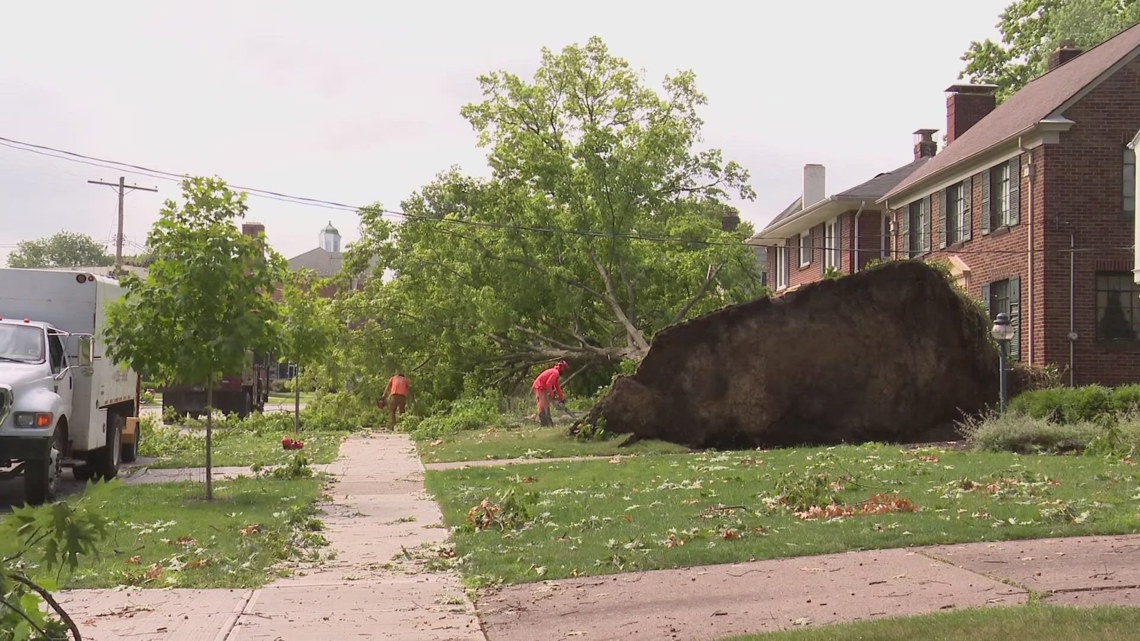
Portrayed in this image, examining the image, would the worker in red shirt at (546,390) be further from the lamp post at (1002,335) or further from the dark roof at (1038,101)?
the dark roof at (1038,101)

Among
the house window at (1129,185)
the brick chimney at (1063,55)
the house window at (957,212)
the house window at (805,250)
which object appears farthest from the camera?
the house window at (805,250)

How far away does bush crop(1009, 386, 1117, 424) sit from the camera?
20.0 m

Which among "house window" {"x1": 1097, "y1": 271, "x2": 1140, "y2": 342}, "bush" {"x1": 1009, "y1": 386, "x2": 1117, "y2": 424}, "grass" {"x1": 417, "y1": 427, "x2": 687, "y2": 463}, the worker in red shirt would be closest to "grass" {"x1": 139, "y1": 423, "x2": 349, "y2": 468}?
"grass" {"x1": 417, "y1": 427, "x2": 687, "y2": 463}

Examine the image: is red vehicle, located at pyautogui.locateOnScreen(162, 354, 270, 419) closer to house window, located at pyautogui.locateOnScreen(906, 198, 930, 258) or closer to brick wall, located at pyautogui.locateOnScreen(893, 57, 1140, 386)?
house window, located at pyautogui.locateOnScreen(906, 198, 930, 258)

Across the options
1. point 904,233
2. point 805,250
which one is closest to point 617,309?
point 904,233

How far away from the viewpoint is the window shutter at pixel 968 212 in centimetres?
3083

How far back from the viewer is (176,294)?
570 inches

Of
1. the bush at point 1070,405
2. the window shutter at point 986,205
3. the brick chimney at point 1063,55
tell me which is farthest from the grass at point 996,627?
the brick chimney at point 1063,55

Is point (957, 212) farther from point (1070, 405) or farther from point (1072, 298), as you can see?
point (1070, 405)

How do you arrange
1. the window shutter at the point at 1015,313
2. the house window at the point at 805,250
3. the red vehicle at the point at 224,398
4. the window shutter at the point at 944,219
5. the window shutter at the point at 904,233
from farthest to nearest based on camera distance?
the house window at the point at 805,250
the window shutter at the point at 904,233
the red vehicle at the point at 224,398
the window shutter at the point at 944,219
the window shutter at the point at 1015,313

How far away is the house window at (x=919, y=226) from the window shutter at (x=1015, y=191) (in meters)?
5.60

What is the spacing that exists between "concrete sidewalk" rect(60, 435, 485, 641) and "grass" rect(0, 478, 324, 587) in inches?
13.1

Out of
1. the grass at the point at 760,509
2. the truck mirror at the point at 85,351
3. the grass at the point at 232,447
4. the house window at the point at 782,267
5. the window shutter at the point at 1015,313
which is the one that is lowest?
the grass at the point at 232,447

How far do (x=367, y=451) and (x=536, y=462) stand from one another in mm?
4975
